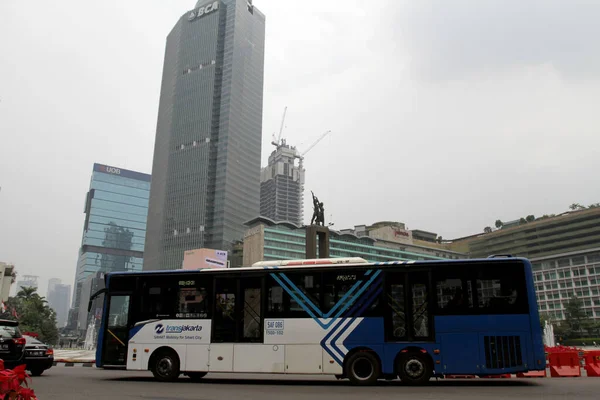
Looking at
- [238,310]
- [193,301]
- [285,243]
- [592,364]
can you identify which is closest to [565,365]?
[592,364]

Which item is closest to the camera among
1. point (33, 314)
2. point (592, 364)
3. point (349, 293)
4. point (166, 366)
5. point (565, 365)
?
point (349, 293)

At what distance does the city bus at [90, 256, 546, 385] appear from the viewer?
13.0m

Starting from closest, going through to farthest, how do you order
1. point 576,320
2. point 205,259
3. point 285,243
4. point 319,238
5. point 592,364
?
point 592,364 < point 319,238 < point 576,320 < point 205,259 < point 285,243

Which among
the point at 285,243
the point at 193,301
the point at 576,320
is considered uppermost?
the point at 285,243

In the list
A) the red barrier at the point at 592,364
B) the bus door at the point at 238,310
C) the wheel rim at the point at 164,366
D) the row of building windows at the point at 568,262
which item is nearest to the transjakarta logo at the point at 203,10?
the row of building windows at the point at 568,262

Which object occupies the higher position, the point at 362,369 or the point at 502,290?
the point at 502,290

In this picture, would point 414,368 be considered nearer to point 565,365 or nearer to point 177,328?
point 565,365

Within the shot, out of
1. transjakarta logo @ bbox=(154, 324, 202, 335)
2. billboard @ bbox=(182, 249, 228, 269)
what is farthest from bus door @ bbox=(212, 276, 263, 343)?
billboard @ bbox=(182, 249, 228, 269)

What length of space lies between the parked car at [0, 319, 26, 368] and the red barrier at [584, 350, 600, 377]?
19412 millimetres

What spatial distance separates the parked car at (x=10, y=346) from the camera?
1356cm

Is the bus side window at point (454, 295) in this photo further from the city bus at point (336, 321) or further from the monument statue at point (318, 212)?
the monument statue at point (318, 212)

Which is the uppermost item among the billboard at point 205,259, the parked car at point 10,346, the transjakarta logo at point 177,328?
the billboard at point 205,259

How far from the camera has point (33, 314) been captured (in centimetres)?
7025

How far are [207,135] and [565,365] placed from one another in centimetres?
14405
